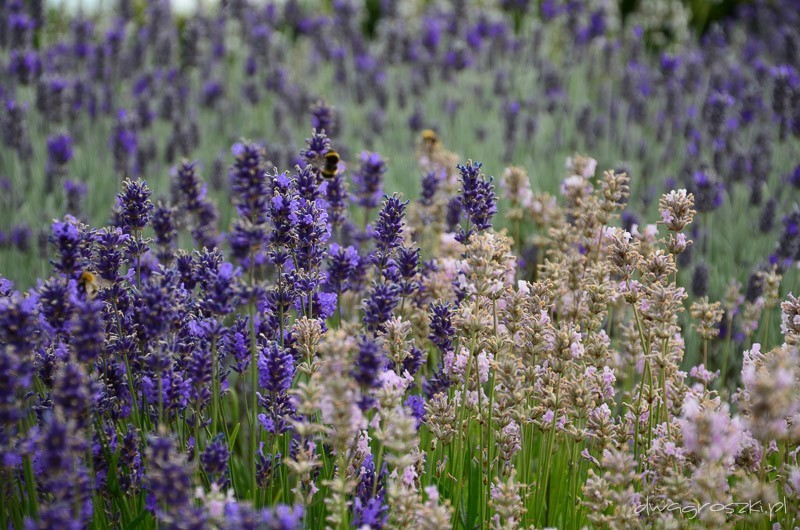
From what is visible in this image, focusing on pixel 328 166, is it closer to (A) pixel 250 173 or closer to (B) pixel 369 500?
(A) pixel 250 173

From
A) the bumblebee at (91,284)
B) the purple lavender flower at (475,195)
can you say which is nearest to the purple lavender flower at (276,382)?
the bumblebee at (91,284)

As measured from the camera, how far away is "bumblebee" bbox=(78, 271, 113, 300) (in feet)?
6.96

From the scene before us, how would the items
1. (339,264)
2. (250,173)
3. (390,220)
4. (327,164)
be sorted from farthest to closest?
(327,164)
(390,220)
(339,264)
(250,173)

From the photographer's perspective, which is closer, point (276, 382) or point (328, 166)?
point (276, 382)

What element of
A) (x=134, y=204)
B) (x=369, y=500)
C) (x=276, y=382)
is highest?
(x=134, y=204)

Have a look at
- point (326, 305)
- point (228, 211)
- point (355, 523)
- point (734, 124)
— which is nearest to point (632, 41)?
point (734, 124)

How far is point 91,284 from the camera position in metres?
2.16

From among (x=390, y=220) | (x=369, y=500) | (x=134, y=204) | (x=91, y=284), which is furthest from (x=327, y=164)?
(x=369, y=500)

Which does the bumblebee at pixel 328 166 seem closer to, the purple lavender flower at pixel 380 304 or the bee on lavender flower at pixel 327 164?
the bee on lavender flower at pixel 327 164

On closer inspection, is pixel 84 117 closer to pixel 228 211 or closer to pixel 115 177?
pixel 115 177

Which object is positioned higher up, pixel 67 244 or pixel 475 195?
pixel 475 195

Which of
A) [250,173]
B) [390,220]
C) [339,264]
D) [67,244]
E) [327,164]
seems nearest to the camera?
[250,173]

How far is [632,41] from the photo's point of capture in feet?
28.9

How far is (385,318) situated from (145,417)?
0.85 metres
